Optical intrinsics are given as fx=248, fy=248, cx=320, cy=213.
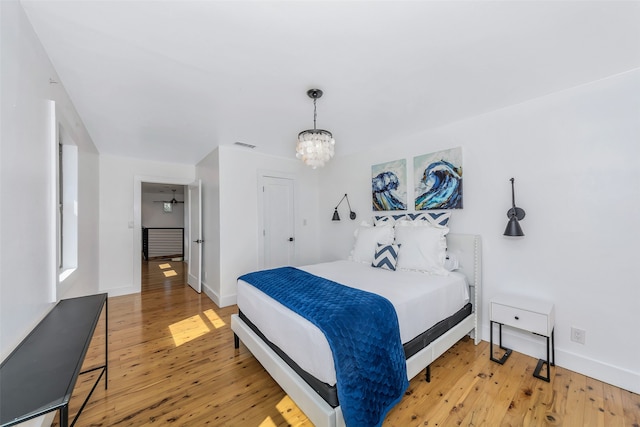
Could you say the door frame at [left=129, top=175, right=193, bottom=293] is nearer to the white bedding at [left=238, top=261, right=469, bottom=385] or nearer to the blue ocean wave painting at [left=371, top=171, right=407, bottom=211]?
the white bedding at [left=238, top=261, right=469, bottom=385]

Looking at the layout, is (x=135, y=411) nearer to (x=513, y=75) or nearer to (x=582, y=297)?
(x=582, y=297)

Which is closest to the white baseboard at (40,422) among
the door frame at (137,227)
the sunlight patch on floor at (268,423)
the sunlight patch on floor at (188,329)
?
the sunlight patch on floor at (188,329)

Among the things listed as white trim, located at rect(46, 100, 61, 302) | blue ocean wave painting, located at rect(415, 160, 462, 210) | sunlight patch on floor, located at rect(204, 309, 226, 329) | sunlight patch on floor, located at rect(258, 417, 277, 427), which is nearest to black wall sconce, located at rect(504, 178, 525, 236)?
blue ocean wave painting, located at rect(415, 160, 462, 210)

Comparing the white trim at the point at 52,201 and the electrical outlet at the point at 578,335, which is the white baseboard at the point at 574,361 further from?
the white trim at the point at 52,201

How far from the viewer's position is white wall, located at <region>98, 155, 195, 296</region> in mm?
Result: 4121

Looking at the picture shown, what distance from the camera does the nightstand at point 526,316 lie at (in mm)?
2012

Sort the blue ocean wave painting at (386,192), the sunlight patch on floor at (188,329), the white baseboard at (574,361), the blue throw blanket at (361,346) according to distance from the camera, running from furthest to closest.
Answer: the blue ocean wave painting at (386,192), the sunlight patch on floor at (188,329), the white baseboard at (574,361), the blue throw blanket at (361,346)

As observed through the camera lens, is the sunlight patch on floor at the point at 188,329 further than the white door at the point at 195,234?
No

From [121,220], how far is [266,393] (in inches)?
159

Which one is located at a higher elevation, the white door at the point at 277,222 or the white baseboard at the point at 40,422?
the white door at the point at 277,222

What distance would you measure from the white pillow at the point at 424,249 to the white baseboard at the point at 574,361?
87 cm

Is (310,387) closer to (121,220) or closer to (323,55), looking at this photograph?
(323,55)

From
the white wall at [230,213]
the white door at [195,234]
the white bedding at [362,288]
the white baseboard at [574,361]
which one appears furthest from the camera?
the white door at [195,234]

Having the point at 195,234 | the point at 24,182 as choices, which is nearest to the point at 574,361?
the point at 24,182
